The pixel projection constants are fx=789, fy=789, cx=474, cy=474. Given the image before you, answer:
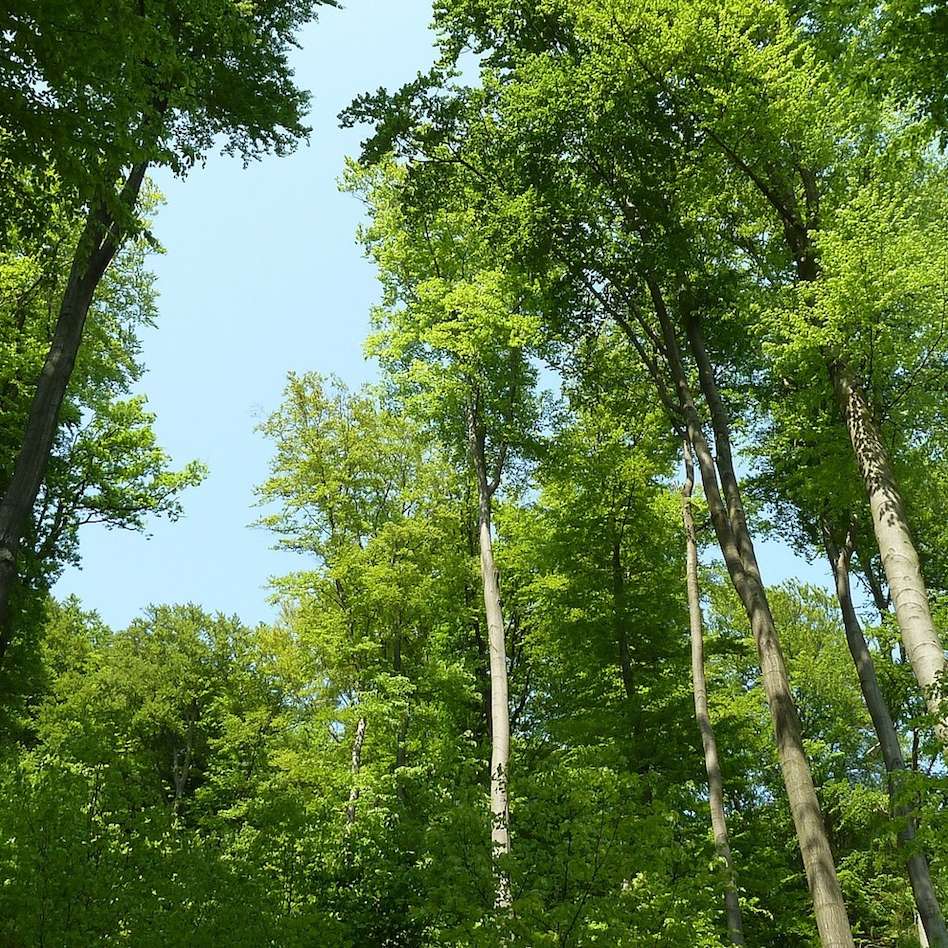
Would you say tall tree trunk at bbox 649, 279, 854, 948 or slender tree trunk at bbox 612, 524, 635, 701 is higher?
slender tree trunk at bbox 612, 524, 635, 701

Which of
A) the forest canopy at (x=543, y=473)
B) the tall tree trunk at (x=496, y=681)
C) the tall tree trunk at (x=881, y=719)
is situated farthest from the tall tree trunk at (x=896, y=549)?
the tall tree trunk at (x=496, y=681)

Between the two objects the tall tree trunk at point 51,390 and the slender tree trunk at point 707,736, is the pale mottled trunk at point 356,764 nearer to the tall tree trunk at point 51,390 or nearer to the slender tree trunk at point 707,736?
the slender tree trunk at point 707,736

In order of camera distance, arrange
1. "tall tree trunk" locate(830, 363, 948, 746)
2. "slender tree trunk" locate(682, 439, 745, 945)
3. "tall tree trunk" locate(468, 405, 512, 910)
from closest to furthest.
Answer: "tall tree trunk" locate(830, 363, 948, 746)
"tall tree trunk" locate(468, 405, 512, 910)
"slender tree trunk" locate(682, 439, 745, 945)

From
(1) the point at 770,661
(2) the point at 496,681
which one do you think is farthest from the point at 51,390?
A: (1) the point at 770,661

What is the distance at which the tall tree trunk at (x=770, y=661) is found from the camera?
20.5ft

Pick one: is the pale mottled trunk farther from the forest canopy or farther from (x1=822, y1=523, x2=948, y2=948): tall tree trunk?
(x1=822, y1=523, x2=948, y2=948): tall tree trunk

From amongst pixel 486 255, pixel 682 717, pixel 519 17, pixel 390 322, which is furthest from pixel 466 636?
pixel 519 17

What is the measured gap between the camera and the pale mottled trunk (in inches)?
517

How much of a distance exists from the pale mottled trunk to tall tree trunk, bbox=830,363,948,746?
8996mm

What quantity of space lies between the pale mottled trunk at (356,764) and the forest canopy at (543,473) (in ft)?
0.30

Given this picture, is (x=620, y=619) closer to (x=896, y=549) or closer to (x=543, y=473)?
(x=543, y=473)

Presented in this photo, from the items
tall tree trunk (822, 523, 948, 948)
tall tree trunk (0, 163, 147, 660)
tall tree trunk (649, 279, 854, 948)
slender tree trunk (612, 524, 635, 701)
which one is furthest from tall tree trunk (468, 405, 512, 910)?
tall tree trunk (0, 163, 147, 660)

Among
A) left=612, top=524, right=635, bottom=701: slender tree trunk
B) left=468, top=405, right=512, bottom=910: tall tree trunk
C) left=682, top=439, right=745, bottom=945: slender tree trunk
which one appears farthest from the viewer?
left=612, top=524, right=635, bottom=701: slender tree trunk

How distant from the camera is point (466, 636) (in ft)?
54.2
